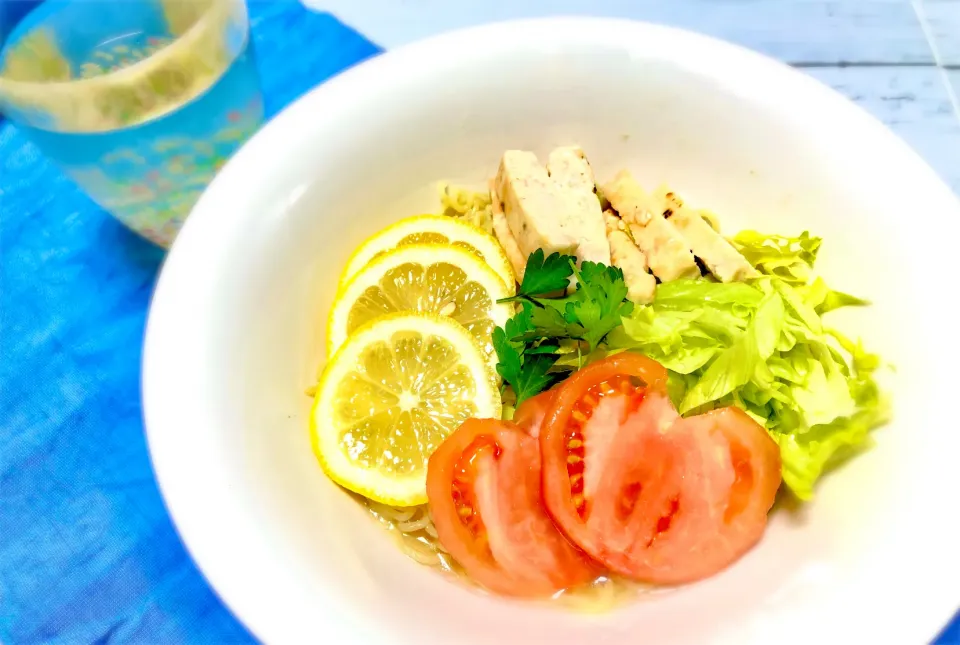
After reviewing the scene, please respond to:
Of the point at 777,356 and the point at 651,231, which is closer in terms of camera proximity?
the point at 777,356

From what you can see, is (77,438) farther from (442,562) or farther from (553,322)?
(553,322)

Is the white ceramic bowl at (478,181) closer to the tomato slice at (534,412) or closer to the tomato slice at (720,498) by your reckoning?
the tomato slice at (720,498)

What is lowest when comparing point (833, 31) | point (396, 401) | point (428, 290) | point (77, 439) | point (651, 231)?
point (77, 439)

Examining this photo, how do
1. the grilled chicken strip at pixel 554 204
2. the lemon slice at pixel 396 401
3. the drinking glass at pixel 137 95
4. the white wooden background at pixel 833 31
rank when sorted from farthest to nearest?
the white wooden background at pixel 833 31 → the grilled chicken strip at pixel 554 204 → the drinking glass at pixel 137 95 → the lemon slice at pixel 396 401

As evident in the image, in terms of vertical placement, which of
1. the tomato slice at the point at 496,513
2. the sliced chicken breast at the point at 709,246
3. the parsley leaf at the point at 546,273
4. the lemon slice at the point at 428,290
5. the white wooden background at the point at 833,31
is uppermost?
the white wooden background at the point at 833,31

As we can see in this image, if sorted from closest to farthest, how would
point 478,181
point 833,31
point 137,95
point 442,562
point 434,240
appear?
point 442,562 < point 137,95 < point 434,240 < point 478,181 < point 833,31

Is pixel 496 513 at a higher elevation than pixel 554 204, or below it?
below

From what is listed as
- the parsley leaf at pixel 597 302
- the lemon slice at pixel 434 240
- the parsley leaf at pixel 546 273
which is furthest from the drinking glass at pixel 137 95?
the parsley leaf at pixel 597 302

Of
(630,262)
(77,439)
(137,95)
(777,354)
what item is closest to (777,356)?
(777,354)
